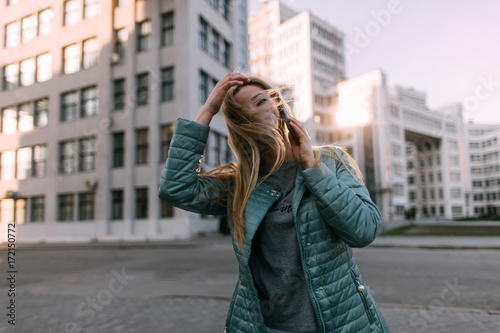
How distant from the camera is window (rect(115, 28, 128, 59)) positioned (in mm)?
27781

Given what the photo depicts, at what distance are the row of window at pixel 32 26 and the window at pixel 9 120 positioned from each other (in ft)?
18.0

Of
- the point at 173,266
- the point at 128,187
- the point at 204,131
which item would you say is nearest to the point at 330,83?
the point at 128,187

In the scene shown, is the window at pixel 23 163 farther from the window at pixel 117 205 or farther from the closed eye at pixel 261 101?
the closed eye at pixel 261 101

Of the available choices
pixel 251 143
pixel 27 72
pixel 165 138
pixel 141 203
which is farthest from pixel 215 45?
pixel 251 143

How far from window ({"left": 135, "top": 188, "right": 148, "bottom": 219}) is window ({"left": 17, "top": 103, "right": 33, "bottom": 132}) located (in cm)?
1266

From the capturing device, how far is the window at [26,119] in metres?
29.9

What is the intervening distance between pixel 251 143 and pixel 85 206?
29142 mm

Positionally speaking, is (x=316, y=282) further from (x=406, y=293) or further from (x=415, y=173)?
(x=415, y=173)

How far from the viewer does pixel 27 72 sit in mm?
30031

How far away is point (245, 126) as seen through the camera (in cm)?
165

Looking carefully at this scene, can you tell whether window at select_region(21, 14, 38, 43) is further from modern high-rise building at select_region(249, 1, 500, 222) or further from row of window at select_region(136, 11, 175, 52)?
modern high-rise building at select_region(249, 1, 500, 222)

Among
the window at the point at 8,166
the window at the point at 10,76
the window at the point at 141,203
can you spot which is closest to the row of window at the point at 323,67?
the window at the point at 10,76

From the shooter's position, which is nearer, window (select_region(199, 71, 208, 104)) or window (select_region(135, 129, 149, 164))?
window (select_region(135, 129, 149, 164))

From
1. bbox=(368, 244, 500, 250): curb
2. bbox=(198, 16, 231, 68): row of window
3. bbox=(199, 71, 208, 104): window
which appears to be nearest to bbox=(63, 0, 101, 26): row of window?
bbox=(198, 16, 231, 68): row of window
